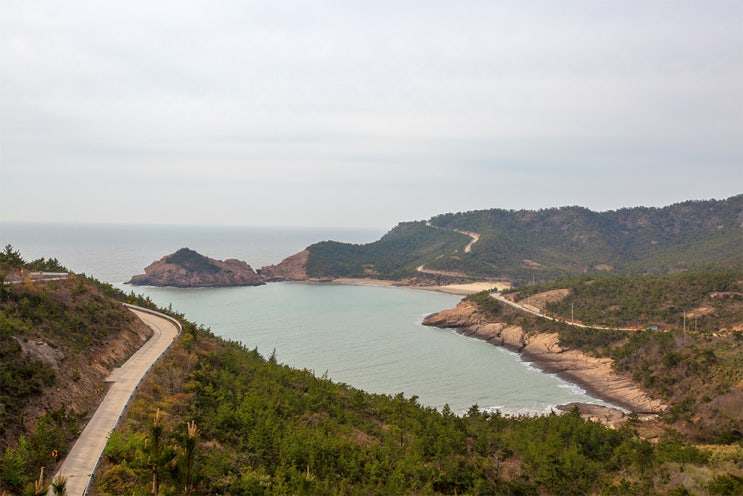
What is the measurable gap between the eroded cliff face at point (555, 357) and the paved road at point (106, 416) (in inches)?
1303

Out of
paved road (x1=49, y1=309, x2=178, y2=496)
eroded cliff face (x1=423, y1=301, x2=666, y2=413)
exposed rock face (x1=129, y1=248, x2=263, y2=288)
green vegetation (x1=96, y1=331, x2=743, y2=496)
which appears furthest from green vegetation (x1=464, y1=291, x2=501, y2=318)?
exposed rock face (x1=129, y1=248, x2=263, y2=288)

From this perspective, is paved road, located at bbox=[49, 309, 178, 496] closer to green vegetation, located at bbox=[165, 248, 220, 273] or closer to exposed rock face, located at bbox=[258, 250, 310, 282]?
green vegetation, located at bbox=[165, 248, 220, 273]

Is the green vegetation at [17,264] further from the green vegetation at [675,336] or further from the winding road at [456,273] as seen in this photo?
the winding road at [456,273]

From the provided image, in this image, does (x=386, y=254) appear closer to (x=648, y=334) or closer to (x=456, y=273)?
(x=456, y=273)

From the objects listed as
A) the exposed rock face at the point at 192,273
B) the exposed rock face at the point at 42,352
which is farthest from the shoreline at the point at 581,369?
the exposed rock face at the point at 192,273

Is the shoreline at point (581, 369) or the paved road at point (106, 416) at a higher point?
the paved road at point (106, 416)

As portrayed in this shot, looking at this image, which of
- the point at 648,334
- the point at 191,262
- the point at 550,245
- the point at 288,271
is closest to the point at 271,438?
the point at 648,334

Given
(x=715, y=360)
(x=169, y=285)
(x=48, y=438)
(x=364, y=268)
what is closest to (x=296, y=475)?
(x=48, y=438)

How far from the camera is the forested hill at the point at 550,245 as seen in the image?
108 metres

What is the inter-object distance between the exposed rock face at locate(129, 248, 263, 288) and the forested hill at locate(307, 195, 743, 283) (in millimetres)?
17277

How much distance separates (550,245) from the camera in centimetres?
13650

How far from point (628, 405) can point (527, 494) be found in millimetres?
24071

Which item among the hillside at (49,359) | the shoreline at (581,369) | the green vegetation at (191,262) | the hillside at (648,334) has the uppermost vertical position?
the green vegetation at (191,262)

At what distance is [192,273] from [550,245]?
96.2 m
